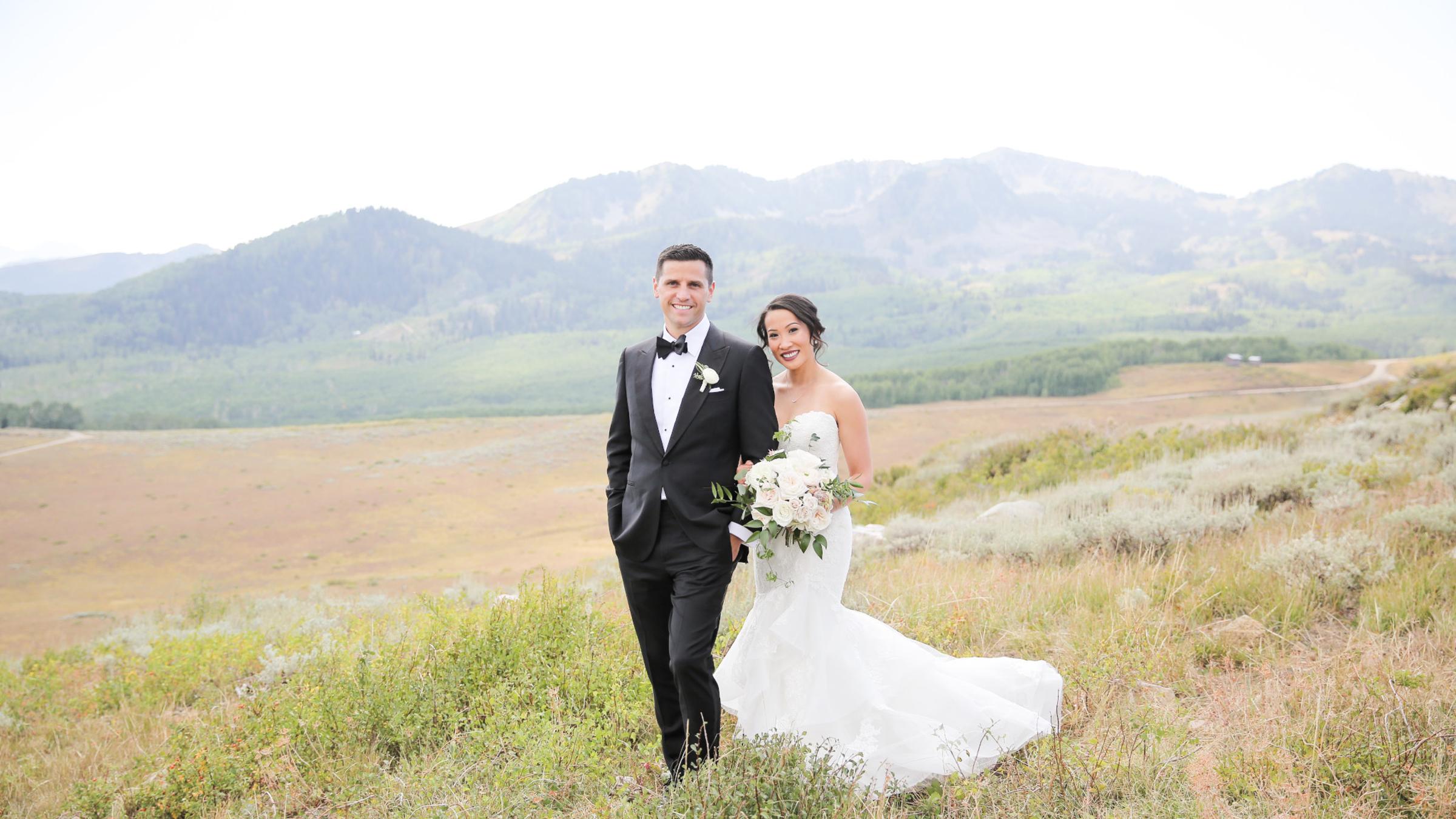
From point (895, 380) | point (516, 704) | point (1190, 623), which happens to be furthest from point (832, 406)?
point (895, 380)

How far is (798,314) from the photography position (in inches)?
159

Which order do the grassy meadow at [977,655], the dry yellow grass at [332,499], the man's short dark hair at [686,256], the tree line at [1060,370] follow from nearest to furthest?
the grassy meadow at [977,655] → the man's short dark hair at [686,256] → the dry yellow grass at [332,499] → the tree line at [1060,370]

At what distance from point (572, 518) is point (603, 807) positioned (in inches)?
960

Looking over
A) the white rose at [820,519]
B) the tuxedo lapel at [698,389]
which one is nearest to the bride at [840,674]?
the white rose at [820,519]

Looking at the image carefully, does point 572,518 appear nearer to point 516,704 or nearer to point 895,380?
point 516,704

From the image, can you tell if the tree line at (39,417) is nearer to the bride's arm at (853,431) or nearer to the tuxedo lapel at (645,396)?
the tuxedo lapel at (645,396)

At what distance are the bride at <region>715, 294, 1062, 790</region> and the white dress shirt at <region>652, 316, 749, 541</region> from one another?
551mm

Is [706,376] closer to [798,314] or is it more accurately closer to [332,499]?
[798,314]

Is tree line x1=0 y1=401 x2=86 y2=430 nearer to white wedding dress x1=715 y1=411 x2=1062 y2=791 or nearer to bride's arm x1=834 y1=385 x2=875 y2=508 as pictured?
white wedding dress x1=715 y1=411 x2=1062 y2=791

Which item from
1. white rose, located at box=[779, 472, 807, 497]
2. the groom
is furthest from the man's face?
white rose, located at box=[779, 472, 807, 497]

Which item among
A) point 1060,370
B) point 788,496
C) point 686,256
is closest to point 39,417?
point 686,256

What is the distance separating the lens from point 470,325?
198 m

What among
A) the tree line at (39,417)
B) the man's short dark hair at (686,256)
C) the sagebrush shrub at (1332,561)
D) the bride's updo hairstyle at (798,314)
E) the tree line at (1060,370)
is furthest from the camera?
the tree line at (1060,370)

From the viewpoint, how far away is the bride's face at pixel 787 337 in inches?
158
